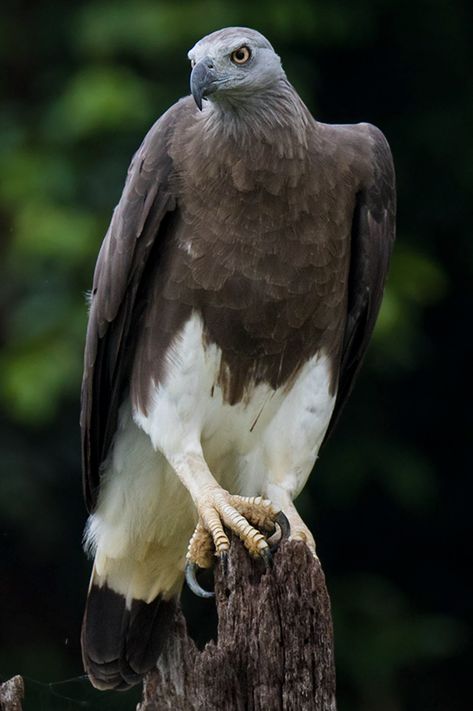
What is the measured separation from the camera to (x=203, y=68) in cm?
501

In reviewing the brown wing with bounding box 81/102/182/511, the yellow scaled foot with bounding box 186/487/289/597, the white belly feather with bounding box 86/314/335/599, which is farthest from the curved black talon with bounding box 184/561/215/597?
the brown wing with bounding box 81/102/182/511

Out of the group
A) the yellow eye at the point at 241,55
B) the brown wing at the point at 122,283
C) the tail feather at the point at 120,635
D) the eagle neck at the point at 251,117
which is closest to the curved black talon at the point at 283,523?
the tail feather at the point at 120,635

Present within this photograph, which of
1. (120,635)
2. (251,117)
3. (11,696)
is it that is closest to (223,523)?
(120,635)

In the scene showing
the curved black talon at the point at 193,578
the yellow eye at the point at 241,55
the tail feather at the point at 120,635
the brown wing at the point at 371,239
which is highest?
the yellow eye at the point at 241,55

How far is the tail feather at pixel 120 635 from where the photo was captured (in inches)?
215

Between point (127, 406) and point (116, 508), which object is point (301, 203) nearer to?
point (127, 406)

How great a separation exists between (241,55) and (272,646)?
1949 millimetres

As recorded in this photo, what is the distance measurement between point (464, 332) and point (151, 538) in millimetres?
3872

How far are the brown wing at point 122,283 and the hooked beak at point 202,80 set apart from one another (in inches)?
13.3

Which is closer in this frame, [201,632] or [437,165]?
[201,632]

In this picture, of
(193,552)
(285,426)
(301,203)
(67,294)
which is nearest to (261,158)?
(301,203)

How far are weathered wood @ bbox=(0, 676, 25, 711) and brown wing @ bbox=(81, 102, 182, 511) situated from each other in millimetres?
1572

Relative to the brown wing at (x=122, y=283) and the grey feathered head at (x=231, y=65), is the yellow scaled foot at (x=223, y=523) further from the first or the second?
the grey feathered head at (x=231, y=65)

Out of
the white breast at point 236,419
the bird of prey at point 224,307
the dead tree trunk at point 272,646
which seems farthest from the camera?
the white breast at point 236,419
